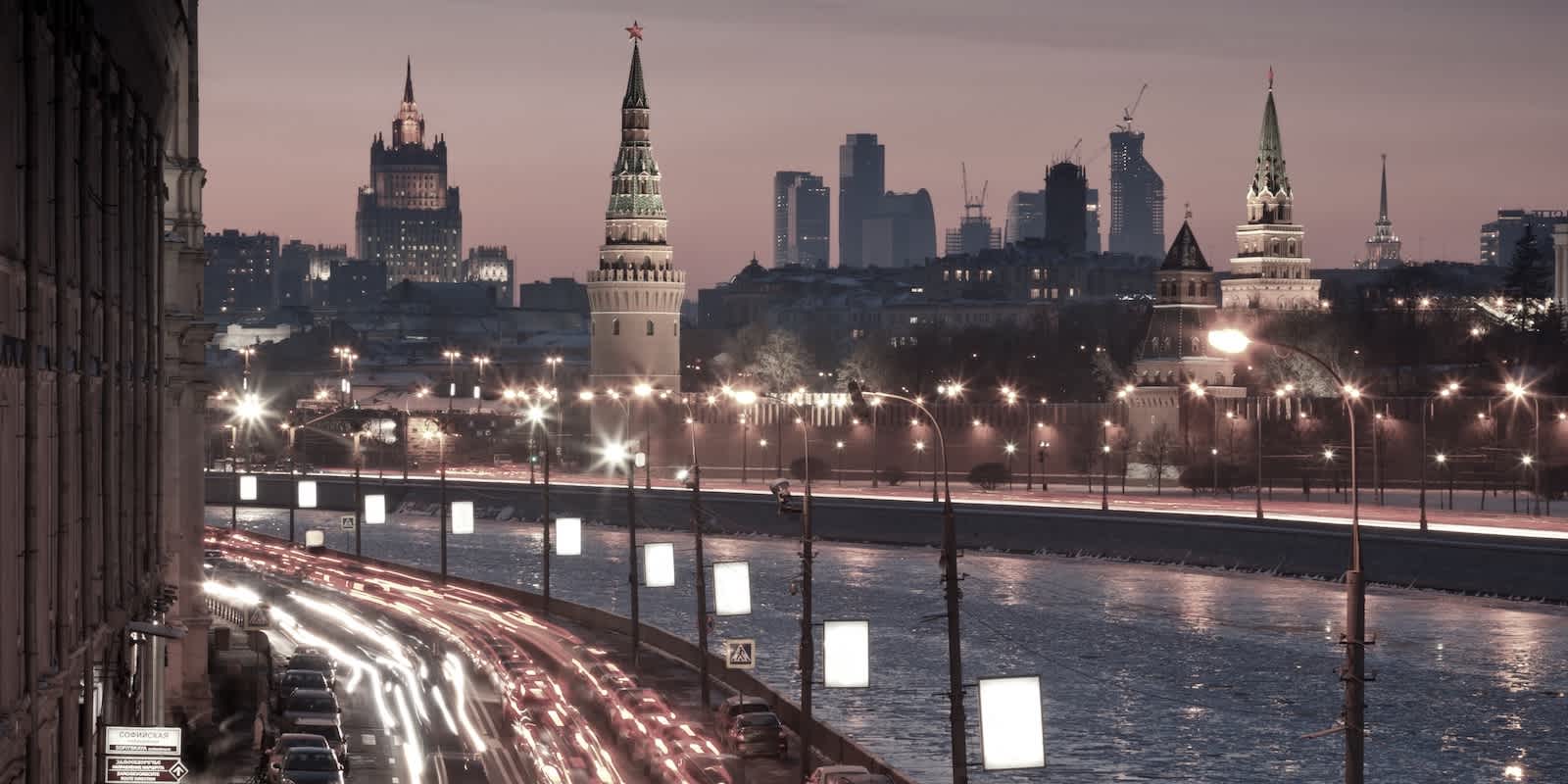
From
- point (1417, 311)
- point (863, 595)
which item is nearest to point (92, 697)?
point (863, 595)

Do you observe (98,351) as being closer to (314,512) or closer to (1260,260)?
(314,512)

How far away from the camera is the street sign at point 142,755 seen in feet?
78.3

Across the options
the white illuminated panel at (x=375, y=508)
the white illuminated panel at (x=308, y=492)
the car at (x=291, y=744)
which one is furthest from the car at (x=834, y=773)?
the white illuminated panel at (x=308, y=492)

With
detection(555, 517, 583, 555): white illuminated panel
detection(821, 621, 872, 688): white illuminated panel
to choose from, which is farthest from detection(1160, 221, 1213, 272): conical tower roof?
detection(821, 621, 872, 688): white illuminated panel

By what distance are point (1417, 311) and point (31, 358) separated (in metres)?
143

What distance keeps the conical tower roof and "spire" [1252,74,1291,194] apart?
88.9 ft

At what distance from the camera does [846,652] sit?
109 ft

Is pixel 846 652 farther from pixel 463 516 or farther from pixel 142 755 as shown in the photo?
pixel 463 516

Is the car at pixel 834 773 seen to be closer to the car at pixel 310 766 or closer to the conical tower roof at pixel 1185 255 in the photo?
the car at pixel 310 766

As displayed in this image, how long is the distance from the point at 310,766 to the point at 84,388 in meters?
8.95

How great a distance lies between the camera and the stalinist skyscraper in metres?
140

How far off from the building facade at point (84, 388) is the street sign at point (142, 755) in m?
0.37

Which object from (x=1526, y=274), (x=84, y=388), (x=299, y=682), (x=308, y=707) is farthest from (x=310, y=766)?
(x=1526, y=274)

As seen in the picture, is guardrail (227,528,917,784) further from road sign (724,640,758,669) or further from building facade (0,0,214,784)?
building facade (0,0,214,784)
